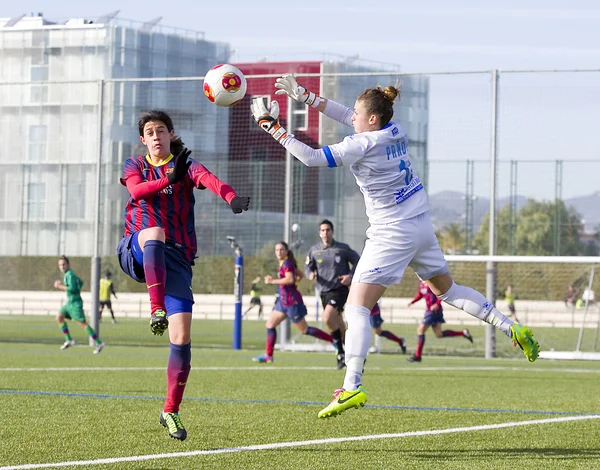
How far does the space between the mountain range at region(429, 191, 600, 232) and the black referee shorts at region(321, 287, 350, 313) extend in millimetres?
4816

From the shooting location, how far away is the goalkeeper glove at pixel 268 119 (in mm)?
6895

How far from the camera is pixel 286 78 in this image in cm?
750

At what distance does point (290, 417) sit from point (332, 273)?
785cm

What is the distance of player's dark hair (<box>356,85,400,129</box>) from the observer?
23.5ft

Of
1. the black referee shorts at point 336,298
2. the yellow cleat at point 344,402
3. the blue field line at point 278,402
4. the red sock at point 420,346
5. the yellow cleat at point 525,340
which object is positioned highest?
the yellow cleat at point 525,340

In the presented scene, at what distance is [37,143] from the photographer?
2417 cm

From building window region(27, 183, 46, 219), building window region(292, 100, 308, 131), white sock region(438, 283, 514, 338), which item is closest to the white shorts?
white sock region(438, 283, 514, 338)

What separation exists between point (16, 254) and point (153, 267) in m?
17.9

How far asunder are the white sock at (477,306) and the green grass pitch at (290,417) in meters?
0.74

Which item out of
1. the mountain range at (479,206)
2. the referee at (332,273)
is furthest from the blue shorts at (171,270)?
the mountain range at (479,206)

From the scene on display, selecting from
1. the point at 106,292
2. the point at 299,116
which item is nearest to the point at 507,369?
the point at 299,116

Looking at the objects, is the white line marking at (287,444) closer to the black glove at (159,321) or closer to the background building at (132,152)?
the black glove at (159,321)

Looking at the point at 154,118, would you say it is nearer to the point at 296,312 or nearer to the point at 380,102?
the point at 380,102

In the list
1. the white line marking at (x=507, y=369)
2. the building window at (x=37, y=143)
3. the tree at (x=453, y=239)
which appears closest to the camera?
the white line marking at (x=507, y=369)
